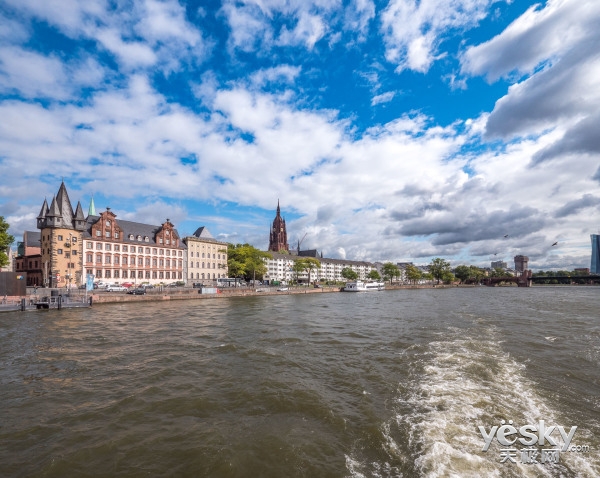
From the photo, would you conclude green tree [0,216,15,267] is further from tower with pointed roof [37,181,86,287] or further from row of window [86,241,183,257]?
row of window [86,241,183,257]

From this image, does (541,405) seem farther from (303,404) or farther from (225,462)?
(225,462)

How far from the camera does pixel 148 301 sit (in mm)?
50031

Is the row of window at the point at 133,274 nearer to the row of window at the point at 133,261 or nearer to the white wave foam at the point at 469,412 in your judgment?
the row of window at the point at 133,261

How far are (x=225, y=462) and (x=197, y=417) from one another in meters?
2.62

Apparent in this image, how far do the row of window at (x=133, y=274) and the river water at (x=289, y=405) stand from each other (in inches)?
2191

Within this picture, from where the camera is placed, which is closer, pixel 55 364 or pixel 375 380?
pixel 375 380

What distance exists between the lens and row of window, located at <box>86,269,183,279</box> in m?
68.1

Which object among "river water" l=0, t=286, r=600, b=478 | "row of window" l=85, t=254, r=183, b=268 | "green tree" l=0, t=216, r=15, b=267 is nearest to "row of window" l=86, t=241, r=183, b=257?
"row of window" l=85, t=254, r=183, b=268

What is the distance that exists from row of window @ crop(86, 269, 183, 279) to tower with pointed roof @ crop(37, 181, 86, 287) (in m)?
3.62

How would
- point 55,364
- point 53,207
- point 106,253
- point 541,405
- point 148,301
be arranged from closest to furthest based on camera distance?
point 541,405 < point 55,364 < point 148,301 < point 53,207 < point 106,253

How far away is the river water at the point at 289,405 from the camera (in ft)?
21.8

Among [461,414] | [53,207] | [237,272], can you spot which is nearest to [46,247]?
[53,207]

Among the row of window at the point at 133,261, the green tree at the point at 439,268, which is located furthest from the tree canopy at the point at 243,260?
the green tree at the point at 439,268

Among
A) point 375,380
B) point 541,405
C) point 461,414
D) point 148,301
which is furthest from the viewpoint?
point 148,301
